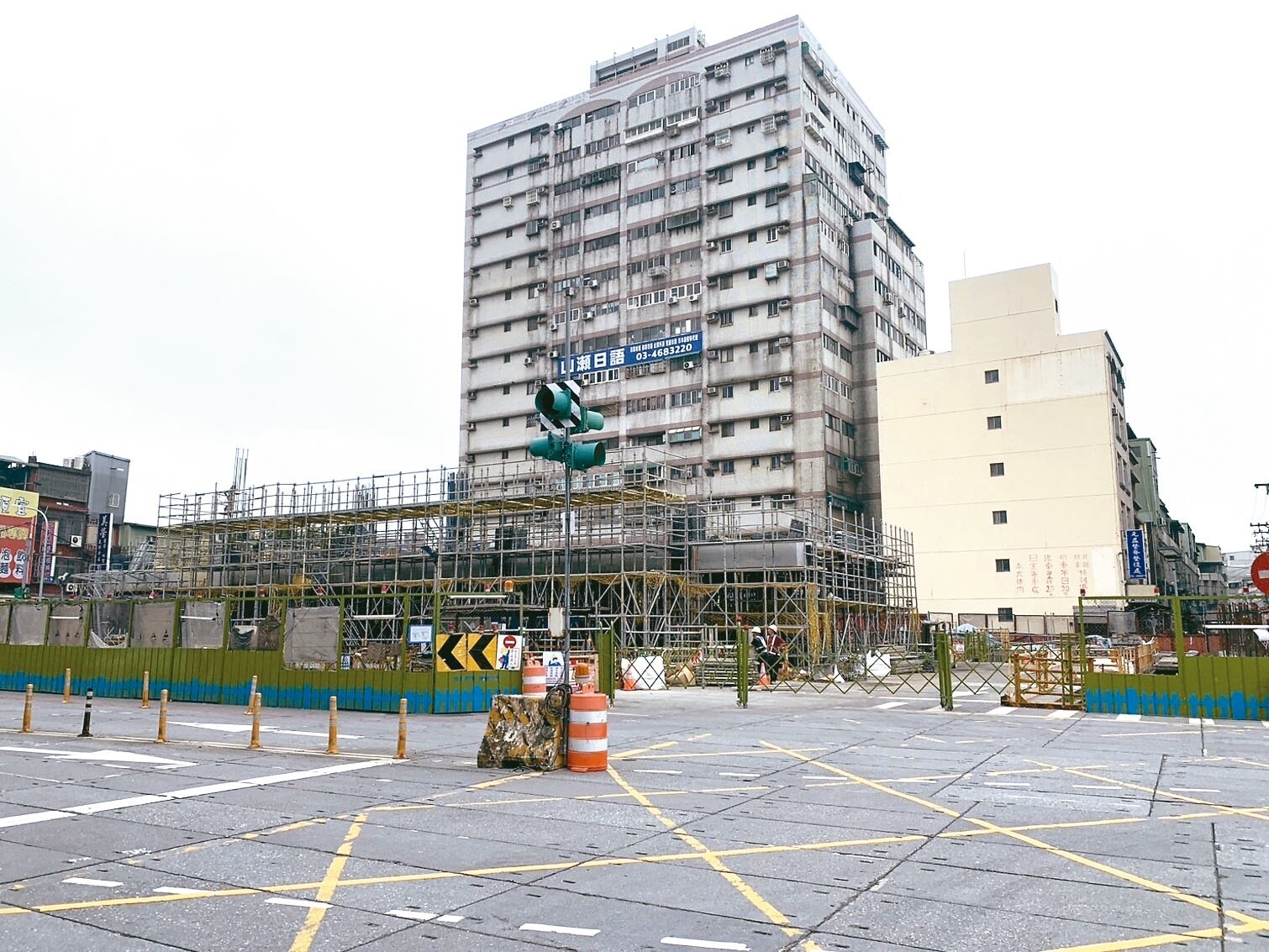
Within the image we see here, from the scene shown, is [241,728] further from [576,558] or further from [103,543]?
[103,543]

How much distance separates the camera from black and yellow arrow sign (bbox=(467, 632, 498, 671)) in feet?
66.9

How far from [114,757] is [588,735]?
6.69 m

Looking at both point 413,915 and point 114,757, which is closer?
point 413,915

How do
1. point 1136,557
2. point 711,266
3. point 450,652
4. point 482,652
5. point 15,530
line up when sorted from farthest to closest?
point 15,530, point 711,266, point 1136,557, point 482,652, point 450,652

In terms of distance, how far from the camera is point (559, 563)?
40.6 metres

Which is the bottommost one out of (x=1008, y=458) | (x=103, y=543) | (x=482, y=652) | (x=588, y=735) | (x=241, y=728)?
(x=241, y=728)

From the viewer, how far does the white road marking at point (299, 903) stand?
6.16 metres

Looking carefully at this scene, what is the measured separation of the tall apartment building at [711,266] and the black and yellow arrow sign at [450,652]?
42976 millimetres

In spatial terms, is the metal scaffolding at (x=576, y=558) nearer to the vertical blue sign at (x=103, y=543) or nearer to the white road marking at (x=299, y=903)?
the vertical blue sign at (x=103, y=543)

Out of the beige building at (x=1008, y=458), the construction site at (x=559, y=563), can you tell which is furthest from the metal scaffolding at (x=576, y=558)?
the beige building at (x=1008, y=458)

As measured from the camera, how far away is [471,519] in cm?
4400

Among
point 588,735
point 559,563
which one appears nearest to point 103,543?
point 559,563

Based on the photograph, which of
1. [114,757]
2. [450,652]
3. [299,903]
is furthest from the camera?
[450,652]

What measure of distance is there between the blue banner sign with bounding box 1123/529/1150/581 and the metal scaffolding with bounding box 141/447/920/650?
13.4 meters
